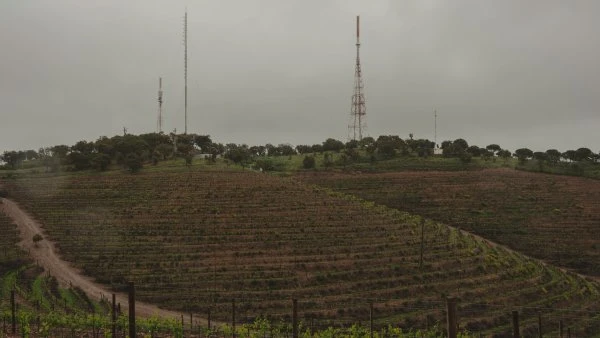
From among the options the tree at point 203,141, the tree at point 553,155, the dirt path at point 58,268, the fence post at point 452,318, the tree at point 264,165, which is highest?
the tree at point 203,141

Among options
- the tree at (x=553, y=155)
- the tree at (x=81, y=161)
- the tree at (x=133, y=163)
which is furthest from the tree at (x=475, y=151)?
the tree at (x=81, y=161)

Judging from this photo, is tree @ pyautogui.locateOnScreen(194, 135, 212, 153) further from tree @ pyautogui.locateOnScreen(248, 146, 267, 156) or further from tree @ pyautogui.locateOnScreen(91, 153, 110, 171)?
tree @ pyautogui.locateOnScreen(91, 153, 110, 171)

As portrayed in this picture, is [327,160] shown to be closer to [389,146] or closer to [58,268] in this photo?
[389,146]

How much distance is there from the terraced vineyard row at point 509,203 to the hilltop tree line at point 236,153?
8.87 m

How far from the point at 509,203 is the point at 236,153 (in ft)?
118

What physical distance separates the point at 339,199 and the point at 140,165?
84.0ft

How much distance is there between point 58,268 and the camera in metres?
37.7

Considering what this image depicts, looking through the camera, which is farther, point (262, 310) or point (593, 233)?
point (593, 233)

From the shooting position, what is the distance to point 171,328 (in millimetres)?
18750

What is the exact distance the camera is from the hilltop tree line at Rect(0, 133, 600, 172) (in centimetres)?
7275

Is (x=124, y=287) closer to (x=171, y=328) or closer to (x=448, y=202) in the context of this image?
(x=171, y=328)

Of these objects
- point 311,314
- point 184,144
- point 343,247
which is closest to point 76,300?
point 311,314

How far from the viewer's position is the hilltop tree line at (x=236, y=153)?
72.8 metres

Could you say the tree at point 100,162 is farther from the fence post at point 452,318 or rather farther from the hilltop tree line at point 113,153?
the fence post at point 452,318
